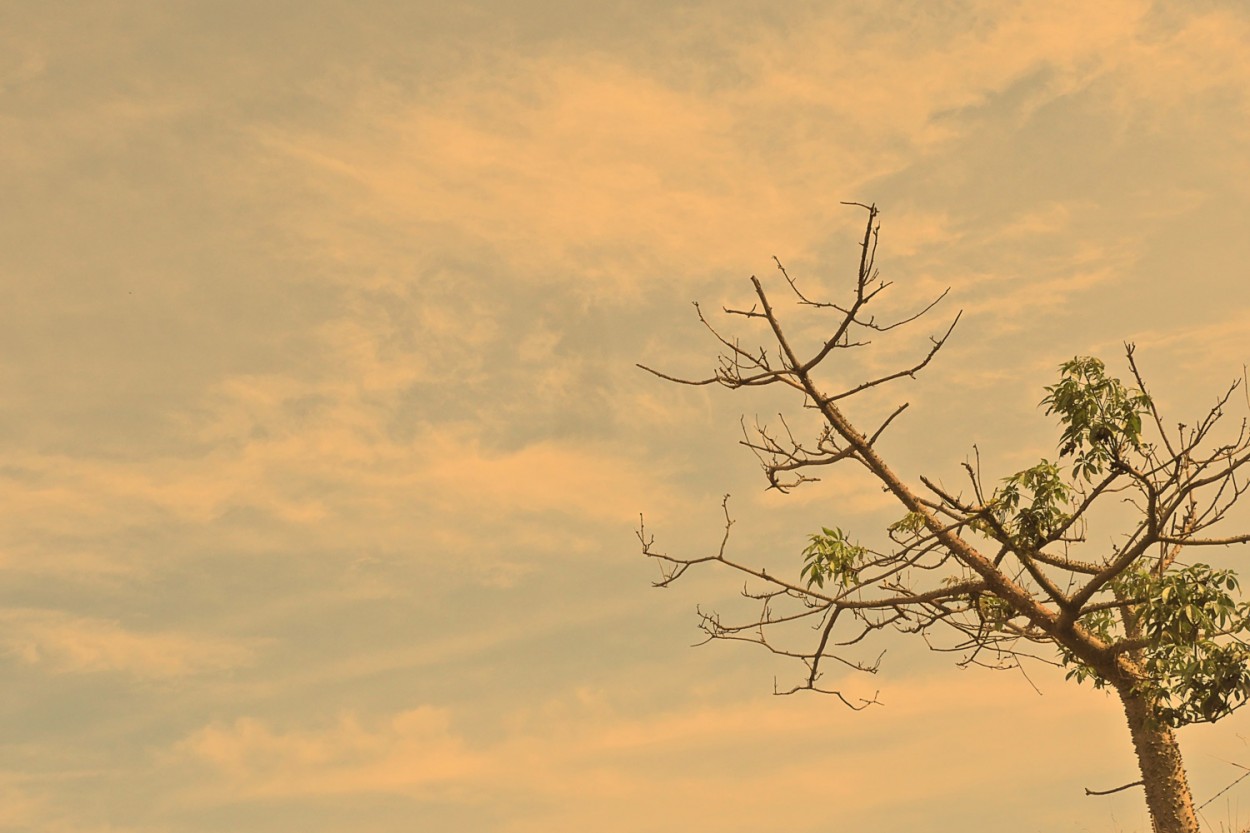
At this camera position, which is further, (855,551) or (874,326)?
(855,551)

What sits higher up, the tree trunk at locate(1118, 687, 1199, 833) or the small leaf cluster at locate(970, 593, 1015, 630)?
the small leaf cluster at locate(970, 593, 1015, 630)

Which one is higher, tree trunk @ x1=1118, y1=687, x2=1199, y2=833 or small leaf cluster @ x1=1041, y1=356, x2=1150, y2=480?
small leaf cluster @ x1=1041, y1=356, x2=1150, y2=480

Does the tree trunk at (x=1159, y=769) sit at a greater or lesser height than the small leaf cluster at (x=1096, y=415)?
lesser

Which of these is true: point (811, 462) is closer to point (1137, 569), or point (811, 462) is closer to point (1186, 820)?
point (1137, 569)

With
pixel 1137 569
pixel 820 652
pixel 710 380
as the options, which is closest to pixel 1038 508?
pixel 1137 569

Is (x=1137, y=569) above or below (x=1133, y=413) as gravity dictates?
below

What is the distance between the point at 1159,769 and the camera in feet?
41.5

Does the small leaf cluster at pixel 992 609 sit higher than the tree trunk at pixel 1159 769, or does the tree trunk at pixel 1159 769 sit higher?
the small leaf cluster at pixel 992 609

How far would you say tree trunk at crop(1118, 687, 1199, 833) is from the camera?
1252 cm

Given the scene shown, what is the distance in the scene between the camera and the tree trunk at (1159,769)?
493 inches

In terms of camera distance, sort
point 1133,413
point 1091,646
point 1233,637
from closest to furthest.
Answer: point 1233,637, point 1133,413, point 1091,646

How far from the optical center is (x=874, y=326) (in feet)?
Answer: 36.6

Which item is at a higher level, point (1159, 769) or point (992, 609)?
point (992, 609)

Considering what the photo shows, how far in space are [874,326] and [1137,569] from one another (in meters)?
4.09
